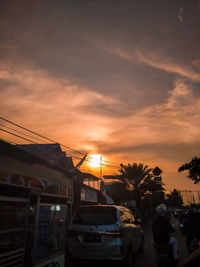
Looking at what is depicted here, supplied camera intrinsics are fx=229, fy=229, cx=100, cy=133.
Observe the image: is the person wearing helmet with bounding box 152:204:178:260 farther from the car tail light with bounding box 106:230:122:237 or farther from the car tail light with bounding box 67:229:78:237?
the car tail light with bounding box 67:229:78:237

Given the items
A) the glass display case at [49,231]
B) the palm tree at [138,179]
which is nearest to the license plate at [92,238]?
the glass display case at [49,231]

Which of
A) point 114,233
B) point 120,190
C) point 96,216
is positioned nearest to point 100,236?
point 114,233

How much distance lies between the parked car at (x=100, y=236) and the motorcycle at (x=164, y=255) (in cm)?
161

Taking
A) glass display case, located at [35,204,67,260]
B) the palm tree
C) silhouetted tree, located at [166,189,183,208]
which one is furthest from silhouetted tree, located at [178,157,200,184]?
silhouetted tree, located at [166,189,183,208]

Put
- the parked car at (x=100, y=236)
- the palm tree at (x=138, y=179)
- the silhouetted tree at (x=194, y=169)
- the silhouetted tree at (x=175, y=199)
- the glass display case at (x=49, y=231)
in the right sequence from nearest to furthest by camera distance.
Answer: the parked car at (x=100, y=236) < the glass display case at (x=49, y=231) < the palm tree at (x=138, y=179) < the silhouetted tree at (x=194, y=169) < the silhouetted tree at (x=175, y=199)

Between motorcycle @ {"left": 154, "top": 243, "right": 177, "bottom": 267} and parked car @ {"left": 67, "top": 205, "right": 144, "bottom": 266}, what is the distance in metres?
1.61

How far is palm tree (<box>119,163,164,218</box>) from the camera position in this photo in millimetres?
31422

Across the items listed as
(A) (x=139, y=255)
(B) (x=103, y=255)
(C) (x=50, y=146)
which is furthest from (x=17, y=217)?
(C) (x=50, y=146)

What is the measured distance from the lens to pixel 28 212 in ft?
24.7

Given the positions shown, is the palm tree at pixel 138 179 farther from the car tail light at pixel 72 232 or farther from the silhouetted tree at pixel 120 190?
the car tail light at pixel 72 232

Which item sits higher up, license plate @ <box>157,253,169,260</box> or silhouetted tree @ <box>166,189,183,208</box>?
silhouetted tree @ <box>166,189,183,208</box>

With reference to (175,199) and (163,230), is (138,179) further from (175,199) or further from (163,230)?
(175,199)

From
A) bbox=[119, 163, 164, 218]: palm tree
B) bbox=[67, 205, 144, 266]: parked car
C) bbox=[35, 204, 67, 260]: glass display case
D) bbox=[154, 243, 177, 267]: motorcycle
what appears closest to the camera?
bbox=[154, 243, 177, 267]: motorcycle

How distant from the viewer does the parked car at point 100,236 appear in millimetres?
6551
